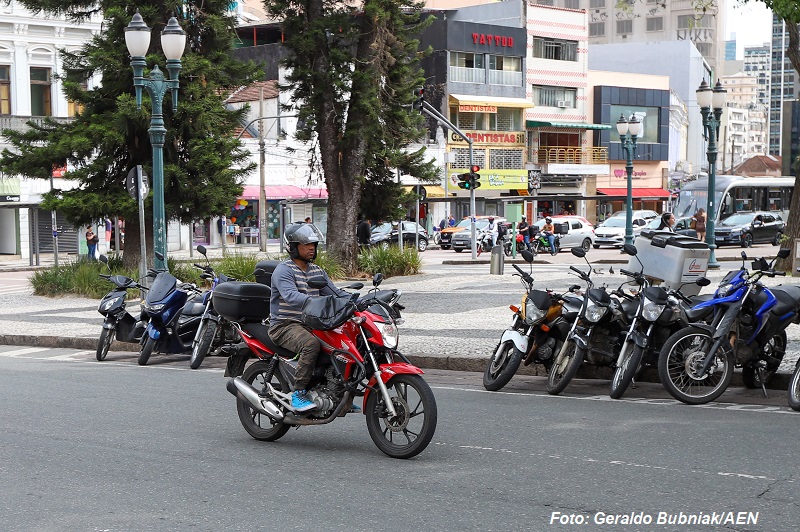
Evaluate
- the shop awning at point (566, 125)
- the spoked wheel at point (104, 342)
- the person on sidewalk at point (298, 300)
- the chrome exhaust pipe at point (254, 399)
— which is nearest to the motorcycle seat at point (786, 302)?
the person on sidewalk at point (298, 300)

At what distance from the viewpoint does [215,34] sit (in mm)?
26859

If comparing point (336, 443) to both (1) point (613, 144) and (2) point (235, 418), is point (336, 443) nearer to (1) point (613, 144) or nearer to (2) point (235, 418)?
(2) point (235, 418)

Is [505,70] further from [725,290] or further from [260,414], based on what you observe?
[260,414]

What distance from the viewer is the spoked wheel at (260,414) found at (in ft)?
27.3

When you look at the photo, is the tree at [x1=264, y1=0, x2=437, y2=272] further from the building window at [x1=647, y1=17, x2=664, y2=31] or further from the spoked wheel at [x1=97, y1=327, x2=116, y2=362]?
the building window at [x1=647, y1=17, x2=664, y2=31]

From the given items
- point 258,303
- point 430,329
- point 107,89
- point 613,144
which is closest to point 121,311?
point 430,329

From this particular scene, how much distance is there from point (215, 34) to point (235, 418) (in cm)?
1870

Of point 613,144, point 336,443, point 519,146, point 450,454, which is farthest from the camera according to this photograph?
point 613,144

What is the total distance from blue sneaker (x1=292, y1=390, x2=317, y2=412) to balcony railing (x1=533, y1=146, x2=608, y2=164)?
67527 mm

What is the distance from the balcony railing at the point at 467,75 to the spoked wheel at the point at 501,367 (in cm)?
5860

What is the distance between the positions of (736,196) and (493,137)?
1974 centimetres

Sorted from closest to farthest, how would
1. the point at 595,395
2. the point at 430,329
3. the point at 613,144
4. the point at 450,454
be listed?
the point at 450,454
the point at 595,395
the point at 430,329
the point at 613,144

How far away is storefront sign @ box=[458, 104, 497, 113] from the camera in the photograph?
6869cm

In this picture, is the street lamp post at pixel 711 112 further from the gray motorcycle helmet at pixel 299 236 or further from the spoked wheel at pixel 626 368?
the gray motorcycle helmet at pixel 299 236
